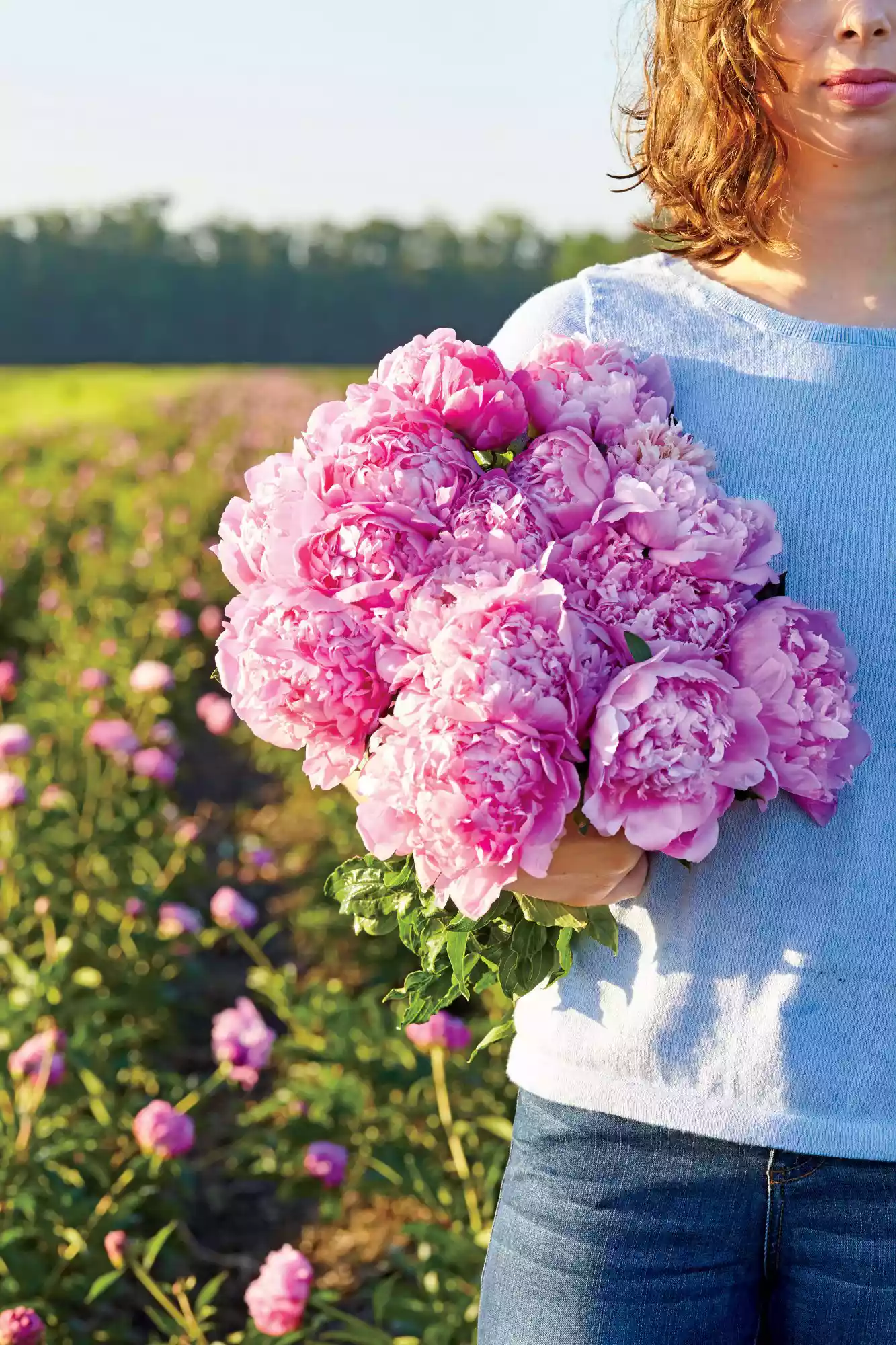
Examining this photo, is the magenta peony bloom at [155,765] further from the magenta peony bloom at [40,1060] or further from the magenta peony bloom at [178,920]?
the magenta peony bloom at [40,1060]

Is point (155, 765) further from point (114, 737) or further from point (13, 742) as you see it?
point (13, 742)

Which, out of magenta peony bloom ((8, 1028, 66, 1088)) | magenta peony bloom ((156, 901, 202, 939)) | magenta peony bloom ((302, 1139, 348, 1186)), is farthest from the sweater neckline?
magenta peony bloom ((156, 901, 202, 939))

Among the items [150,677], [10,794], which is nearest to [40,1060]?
[10,794]

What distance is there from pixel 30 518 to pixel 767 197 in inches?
249

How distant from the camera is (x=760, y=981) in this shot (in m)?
1.18

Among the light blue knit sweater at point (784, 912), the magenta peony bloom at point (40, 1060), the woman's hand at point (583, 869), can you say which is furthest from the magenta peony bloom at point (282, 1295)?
the woman's hand at point (583, 869)

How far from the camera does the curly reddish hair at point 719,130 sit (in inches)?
52.5

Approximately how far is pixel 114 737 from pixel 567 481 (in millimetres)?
2463

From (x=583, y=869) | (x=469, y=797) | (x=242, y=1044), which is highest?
(x=469, y=797)

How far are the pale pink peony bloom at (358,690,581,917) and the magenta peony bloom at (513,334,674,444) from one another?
0.94 feet

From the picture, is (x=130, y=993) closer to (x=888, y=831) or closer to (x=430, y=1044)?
(x=430, y=1044)

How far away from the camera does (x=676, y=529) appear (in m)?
1.02

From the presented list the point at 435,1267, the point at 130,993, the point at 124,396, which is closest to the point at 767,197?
the point at 435,1267

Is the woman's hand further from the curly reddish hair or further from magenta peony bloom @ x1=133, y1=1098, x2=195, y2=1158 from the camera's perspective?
magenta peony bloom @ x1=133, y1=1098, x2=195, y2=1158
